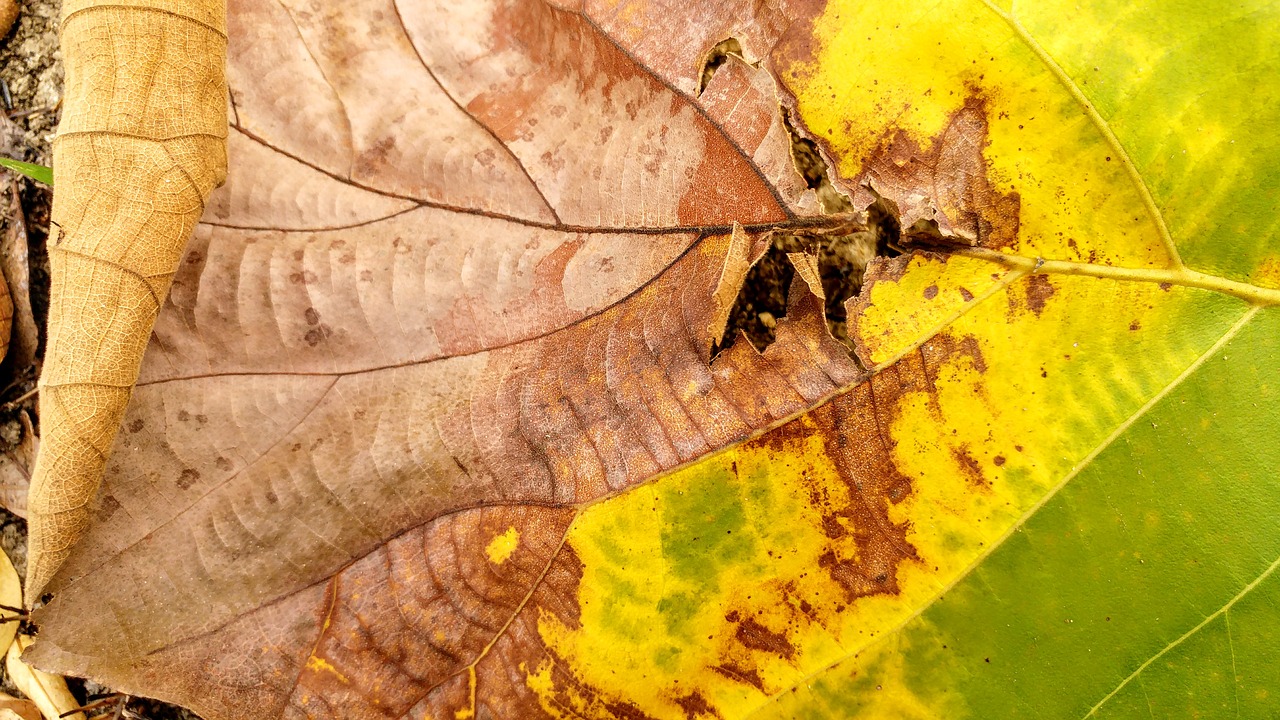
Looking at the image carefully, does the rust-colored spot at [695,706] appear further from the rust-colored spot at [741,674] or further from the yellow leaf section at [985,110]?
the yellow leaf section at [985,110]

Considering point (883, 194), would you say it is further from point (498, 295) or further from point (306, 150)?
point (306, 150)

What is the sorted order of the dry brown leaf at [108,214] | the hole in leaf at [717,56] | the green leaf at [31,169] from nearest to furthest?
the dry brown leaf at [108,214] < the hole in leaf at [717,56] < the green leaf at [31,169]

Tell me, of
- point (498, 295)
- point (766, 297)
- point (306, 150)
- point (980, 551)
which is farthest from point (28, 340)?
point (980, 551)

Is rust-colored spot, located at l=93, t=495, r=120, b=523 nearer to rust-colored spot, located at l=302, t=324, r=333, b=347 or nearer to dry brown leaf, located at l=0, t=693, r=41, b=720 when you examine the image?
rust-colored spot, located at l=302, t=324, r=333, b=347

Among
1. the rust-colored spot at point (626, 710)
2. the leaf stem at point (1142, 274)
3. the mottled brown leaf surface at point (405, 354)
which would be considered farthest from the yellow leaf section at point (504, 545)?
the leaf stem at point (1142, 274)

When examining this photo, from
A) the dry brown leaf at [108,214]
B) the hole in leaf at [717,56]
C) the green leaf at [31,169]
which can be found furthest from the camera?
the green leaf at [31,169]

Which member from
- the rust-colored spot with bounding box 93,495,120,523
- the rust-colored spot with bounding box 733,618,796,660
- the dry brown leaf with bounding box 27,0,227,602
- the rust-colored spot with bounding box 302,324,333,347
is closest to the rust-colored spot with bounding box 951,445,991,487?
the rust-colored spot with bounding box 733,618,796,660

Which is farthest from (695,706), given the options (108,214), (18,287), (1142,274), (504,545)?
(18,287)

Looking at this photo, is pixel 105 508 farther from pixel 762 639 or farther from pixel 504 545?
pixel 762 639
